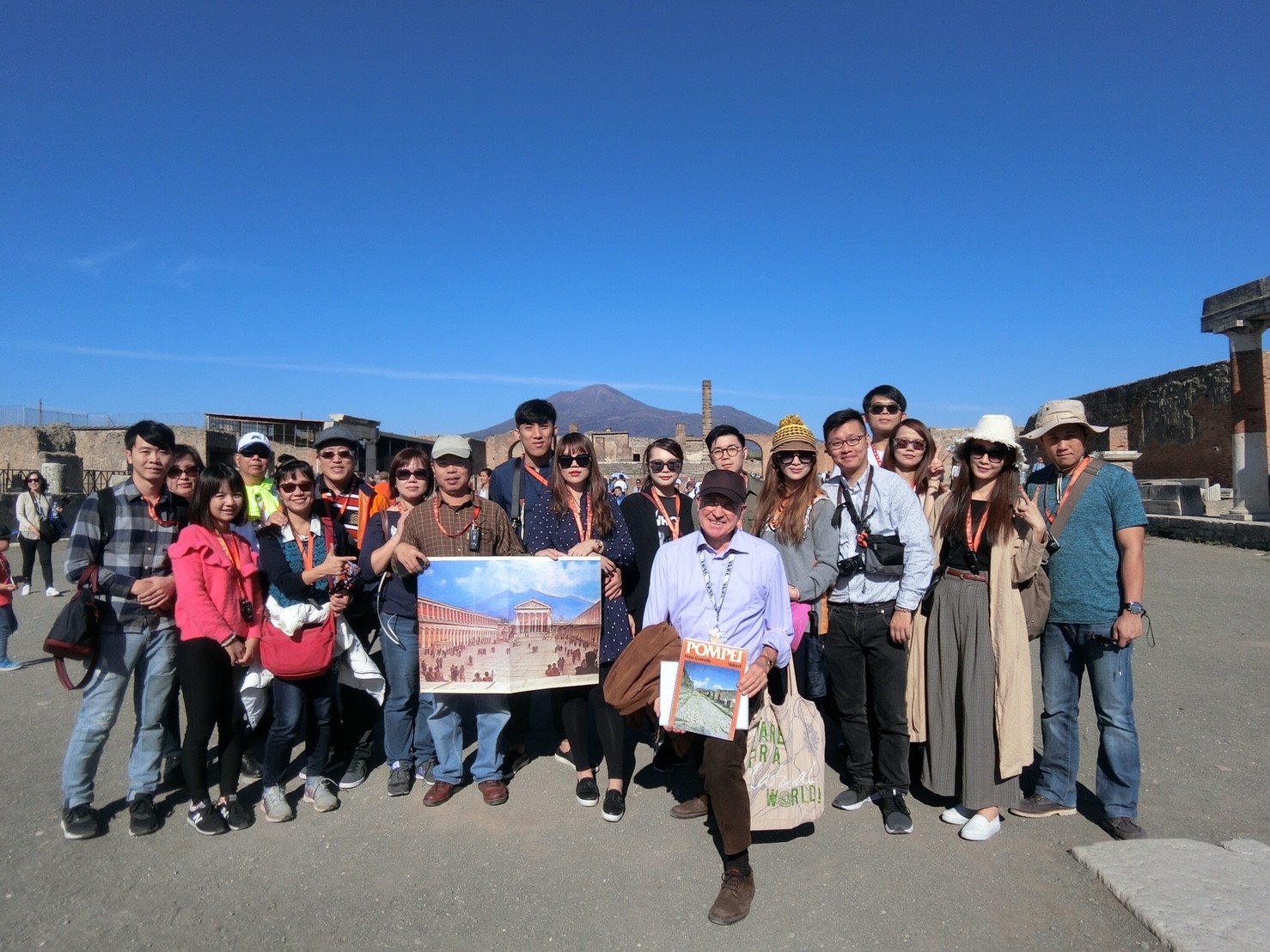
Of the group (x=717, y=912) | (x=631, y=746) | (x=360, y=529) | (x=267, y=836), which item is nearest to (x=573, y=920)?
(x=717, y=912)

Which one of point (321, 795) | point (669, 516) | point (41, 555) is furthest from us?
point (41, 555)

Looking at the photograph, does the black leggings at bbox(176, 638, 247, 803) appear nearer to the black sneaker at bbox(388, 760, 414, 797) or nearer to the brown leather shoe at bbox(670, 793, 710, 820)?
the black sneaker at bbox(388, 760, 414, 797)

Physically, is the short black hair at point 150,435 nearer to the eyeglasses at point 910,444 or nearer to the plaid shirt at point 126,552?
the plaid shirt at point 126,552

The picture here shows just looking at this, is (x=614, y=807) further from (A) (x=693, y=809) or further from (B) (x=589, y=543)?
→ (B) (x=589, y=543)

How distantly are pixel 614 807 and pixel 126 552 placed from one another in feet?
9.48

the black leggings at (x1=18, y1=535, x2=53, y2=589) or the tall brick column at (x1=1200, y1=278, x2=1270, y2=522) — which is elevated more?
the tall brick column at (x1=1200, y1=278, x2=1270, y2=522)

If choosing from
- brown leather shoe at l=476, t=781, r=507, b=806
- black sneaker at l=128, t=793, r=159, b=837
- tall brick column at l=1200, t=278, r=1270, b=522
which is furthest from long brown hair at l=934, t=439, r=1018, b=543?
tall brick column at l=1200, t=278, r=1270, b=522

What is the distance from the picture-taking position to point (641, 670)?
10.7 ft

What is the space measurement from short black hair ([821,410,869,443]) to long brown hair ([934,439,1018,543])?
569 millimetres

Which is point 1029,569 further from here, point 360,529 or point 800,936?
point 360,529

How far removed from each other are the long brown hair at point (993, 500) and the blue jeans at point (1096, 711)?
672 millimetres

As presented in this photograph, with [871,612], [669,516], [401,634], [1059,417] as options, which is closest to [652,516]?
[669,516]

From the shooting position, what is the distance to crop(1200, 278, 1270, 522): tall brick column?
16359 millimetres

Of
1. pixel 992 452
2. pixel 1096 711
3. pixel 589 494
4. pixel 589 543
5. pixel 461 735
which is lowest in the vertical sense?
pixel 461 735
